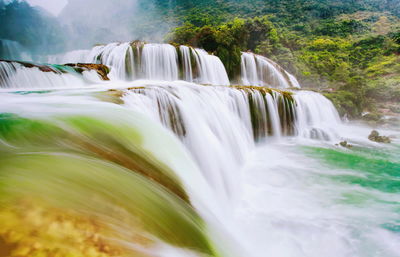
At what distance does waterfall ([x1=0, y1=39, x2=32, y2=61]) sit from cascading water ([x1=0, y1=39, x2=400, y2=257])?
52.8ft

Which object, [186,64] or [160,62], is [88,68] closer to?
[160,62]

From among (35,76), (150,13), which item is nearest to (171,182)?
(35,76)

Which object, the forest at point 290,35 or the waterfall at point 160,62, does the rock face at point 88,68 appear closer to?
the waterfall at point 160,62

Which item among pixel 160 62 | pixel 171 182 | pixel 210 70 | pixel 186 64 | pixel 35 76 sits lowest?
pixel 171 182

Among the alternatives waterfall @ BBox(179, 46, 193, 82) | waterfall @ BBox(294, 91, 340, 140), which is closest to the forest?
waterfall @ BBox(294, 91, 340, 140)

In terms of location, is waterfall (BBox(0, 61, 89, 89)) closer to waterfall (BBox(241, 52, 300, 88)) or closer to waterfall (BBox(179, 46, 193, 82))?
waterfall (BBox(179, 46, 193, 82))

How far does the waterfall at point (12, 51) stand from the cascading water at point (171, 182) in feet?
52.8

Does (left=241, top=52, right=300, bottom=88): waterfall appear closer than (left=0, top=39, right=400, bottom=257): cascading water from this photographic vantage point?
No

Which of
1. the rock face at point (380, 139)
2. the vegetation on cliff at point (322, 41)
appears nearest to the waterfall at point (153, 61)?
the vegetation on cliff at point (322, 41)

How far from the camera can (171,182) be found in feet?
7.55

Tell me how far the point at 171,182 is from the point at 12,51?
2533 cm

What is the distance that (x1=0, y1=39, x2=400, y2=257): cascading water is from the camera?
127 cm

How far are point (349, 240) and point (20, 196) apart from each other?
140 inches

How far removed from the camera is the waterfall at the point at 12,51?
18495 mm
